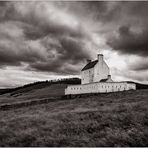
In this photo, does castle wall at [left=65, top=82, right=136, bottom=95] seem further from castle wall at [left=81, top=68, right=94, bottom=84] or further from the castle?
castle wall at [left=81, top=68, right=94, bottom=84]

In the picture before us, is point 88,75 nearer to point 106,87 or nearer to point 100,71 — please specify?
point 100,71

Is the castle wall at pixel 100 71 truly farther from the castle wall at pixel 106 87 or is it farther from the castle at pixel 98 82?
the castle wall at pixel 106 87

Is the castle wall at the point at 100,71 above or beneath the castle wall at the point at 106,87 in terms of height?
above

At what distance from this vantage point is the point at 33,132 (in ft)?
38.5

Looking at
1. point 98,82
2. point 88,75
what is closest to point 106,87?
point 98,82

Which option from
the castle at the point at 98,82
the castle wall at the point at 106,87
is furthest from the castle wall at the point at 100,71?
the castle wall at the point at 106,87

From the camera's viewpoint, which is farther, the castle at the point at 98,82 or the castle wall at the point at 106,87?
the castle at the point at 98,82

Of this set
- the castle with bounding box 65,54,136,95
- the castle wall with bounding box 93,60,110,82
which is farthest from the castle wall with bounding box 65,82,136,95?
the castle wall with bounding box 93,60,110,82

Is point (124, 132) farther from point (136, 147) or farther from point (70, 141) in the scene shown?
point (70, 141)

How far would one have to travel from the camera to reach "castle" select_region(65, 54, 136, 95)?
45.3 meters

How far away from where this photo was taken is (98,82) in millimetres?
44875

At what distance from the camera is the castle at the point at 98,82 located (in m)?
45.3

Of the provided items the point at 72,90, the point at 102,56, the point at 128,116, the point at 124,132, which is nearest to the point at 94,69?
the point at 102,56

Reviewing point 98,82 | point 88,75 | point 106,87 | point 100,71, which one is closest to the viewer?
point 98,82
